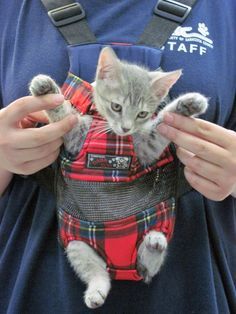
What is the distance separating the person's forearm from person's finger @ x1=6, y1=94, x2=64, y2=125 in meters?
0.20

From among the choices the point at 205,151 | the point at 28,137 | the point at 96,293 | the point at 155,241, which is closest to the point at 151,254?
the point at 155,241

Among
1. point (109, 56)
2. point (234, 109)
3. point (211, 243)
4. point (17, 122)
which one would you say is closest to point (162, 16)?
point (109, 56)

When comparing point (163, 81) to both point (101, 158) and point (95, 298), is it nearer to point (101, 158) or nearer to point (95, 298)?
point (101, 158)

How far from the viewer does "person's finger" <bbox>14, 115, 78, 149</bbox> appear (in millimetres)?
1083

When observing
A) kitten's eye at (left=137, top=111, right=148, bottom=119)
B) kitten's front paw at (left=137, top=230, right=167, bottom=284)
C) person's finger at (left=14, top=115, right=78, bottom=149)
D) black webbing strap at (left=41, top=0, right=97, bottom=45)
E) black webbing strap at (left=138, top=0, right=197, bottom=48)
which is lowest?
kitten's front paw at (left=137, top=230, right=167, bottom=284)

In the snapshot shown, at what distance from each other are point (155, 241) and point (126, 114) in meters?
0.31

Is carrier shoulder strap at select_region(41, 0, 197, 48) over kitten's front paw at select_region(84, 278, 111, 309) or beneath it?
over

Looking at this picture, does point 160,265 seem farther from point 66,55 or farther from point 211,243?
point 66,55

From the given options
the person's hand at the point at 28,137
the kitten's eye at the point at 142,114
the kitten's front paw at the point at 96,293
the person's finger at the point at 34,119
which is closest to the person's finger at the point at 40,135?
the person's hand at the point at 28,137

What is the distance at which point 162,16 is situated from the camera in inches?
46.1

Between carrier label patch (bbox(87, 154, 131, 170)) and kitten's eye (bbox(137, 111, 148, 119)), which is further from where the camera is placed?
kitten's eye (bbox(137, 111, 148, 119))

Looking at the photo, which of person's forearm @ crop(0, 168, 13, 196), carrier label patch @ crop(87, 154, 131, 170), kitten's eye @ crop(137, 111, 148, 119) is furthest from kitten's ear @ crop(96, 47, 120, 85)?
person's forearm @ crop(0, 168, 13, 196)

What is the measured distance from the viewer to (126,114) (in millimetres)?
1221

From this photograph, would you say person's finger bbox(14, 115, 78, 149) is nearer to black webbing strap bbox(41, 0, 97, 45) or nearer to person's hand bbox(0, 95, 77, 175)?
person's hand bbox(0, 95, 77, 175)
